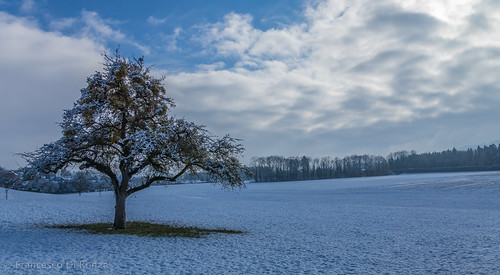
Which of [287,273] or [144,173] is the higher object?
[144,173]

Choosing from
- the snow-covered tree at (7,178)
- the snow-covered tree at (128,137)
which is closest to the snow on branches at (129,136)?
the snow-covered tree at (128,137)

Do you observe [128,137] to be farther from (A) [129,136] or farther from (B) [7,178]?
(B) [7,178]

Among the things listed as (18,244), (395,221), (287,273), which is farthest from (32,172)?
(395,221)

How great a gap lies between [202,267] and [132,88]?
12.1 m

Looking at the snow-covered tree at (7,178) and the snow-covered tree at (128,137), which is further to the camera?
the snow-covered tree at (7,178)

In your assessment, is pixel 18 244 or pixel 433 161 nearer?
pixel 18 244

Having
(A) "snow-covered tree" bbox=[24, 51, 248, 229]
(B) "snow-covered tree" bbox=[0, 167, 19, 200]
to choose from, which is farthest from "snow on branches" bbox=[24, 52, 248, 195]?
(B) "snow-covered tree" bbox=[0, 167, 19, 200]

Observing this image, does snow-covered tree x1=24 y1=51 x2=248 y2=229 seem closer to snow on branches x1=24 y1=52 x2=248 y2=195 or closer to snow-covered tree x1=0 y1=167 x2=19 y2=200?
snow on branches x1=24 y1=52 x2=248 y2=195

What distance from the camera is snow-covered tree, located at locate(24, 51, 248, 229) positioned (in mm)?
17875

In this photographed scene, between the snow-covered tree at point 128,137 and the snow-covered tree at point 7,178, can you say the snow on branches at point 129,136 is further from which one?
the snow-covered tree at point 7,178

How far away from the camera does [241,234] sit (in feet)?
62.5

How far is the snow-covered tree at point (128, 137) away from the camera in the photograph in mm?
17875

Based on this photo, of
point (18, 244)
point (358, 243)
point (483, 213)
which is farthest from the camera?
point (483, 213)

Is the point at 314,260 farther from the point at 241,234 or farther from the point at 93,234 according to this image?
the point at 93,234
